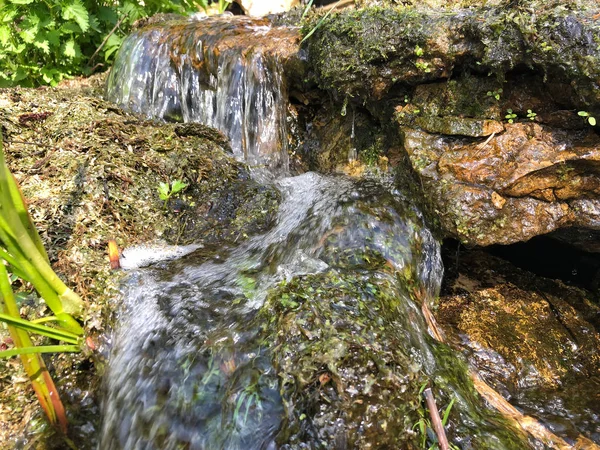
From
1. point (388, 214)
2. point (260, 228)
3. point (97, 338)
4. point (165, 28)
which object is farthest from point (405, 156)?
point (165, 28)

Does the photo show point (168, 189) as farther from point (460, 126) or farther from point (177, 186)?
point (460, 126)

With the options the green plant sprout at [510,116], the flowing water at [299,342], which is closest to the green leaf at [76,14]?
the flowing water at [299,342]

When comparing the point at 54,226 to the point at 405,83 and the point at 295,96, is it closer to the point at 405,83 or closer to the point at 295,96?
the point at 295,96

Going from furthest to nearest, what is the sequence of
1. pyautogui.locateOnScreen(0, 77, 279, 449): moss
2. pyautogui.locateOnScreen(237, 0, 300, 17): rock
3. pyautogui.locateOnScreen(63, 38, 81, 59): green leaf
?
1. pyautogui.locateOnScreen(237, 0, 300, 17): rock
2. pyautogui.locateOnScreen(63, 38, 81, 59): green leaf
3. pyautogui.locateOnScreen(0, 77, 279, 449): moss

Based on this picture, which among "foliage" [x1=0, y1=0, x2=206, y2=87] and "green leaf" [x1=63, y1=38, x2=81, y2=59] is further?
"green leaf" [x1=63, y1=38, x2=81, y2=59]

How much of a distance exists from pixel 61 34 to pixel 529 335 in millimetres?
5626

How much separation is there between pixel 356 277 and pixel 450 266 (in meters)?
1.46

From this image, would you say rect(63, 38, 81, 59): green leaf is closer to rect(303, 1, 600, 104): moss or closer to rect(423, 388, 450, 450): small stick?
rect(303, 1, 600, 104): moss

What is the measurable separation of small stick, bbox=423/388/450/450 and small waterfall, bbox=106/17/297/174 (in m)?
2.72

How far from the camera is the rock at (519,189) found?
2.58 meters

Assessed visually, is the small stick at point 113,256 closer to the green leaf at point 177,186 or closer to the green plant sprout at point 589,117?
the green leaf at point 177,186

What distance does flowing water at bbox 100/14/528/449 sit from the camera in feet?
4.94

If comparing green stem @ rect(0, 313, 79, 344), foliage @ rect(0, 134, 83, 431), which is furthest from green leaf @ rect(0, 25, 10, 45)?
green stem @ rect(0, 313, 79, 344)

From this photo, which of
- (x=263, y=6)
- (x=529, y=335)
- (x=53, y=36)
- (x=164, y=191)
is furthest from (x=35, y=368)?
(x=263, y=6)
